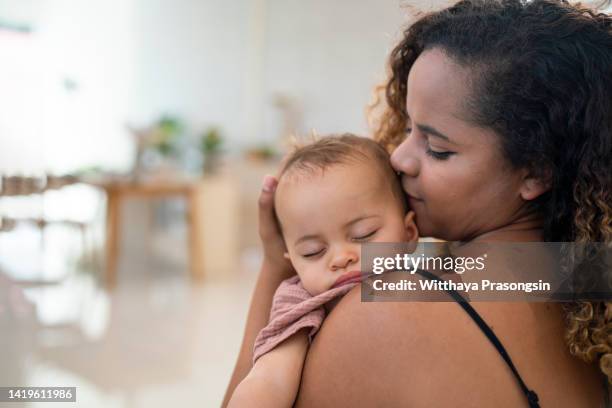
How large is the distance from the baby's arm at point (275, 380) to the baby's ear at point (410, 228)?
0.29 metres

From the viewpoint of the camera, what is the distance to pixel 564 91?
0.99m

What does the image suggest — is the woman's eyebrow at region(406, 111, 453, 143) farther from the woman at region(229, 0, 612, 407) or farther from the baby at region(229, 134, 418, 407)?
the baby at region(229, 134, 418, 407)

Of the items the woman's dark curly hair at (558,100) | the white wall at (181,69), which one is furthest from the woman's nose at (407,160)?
the white wall at (181,69)

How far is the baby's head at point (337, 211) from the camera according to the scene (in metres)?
1.09

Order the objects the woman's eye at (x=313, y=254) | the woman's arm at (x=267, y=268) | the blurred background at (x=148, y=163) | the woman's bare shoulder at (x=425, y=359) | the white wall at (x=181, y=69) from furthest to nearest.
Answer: the white wall at (x=181, y=69), the blurred background at (x=148, y=163), the woman's arm at (x=267, y=268), the woman's eye at (x=313, y=254), the woman's bare shoulder at (x=425, y=359)

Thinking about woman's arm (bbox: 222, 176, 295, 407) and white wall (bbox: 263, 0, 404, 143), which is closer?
woman's arm (bbox: 222, 176, 295, 407)

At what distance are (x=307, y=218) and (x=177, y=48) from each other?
23.9 feet

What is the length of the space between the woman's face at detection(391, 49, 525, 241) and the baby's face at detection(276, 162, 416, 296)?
0.20 feet

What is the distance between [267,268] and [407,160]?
395mm

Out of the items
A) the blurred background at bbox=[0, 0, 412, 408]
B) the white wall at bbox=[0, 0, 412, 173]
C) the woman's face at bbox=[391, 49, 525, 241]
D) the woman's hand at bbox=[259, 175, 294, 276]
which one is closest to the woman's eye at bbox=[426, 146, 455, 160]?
the woman's face at bbox=[391, 49, 525, 241]

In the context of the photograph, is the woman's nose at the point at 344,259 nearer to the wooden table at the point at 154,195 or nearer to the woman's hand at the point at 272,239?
the woman's hand at the point at 272,239

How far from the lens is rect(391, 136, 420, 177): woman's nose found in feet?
3.56

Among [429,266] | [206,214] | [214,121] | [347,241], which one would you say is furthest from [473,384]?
[214,121]

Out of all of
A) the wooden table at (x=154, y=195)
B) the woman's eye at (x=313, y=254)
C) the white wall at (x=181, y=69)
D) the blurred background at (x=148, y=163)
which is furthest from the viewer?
the white wall at (x=181, y=69)
